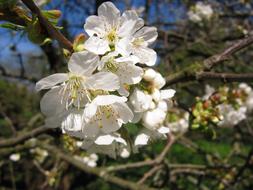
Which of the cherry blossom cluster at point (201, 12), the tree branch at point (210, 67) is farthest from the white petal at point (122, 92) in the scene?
the cherry blossom cluster at point (201, 12)

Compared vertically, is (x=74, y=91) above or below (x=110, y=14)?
below

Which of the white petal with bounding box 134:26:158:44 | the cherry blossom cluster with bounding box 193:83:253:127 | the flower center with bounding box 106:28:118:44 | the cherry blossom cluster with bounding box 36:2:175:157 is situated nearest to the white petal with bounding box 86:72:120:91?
the cherry blossom cluster with bounding box 36:2:175:157

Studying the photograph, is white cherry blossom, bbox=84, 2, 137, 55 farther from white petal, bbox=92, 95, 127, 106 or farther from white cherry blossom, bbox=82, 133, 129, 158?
white cherry blossom, bbox=82, 133, 129, 158

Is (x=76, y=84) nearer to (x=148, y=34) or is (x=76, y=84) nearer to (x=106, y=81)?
(x=106, y=81)

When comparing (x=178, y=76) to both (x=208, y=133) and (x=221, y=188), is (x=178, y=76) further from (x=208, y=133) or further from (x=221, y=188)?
(x=221, y=188)

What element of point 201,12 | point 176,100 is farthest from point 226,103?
point 201,12
